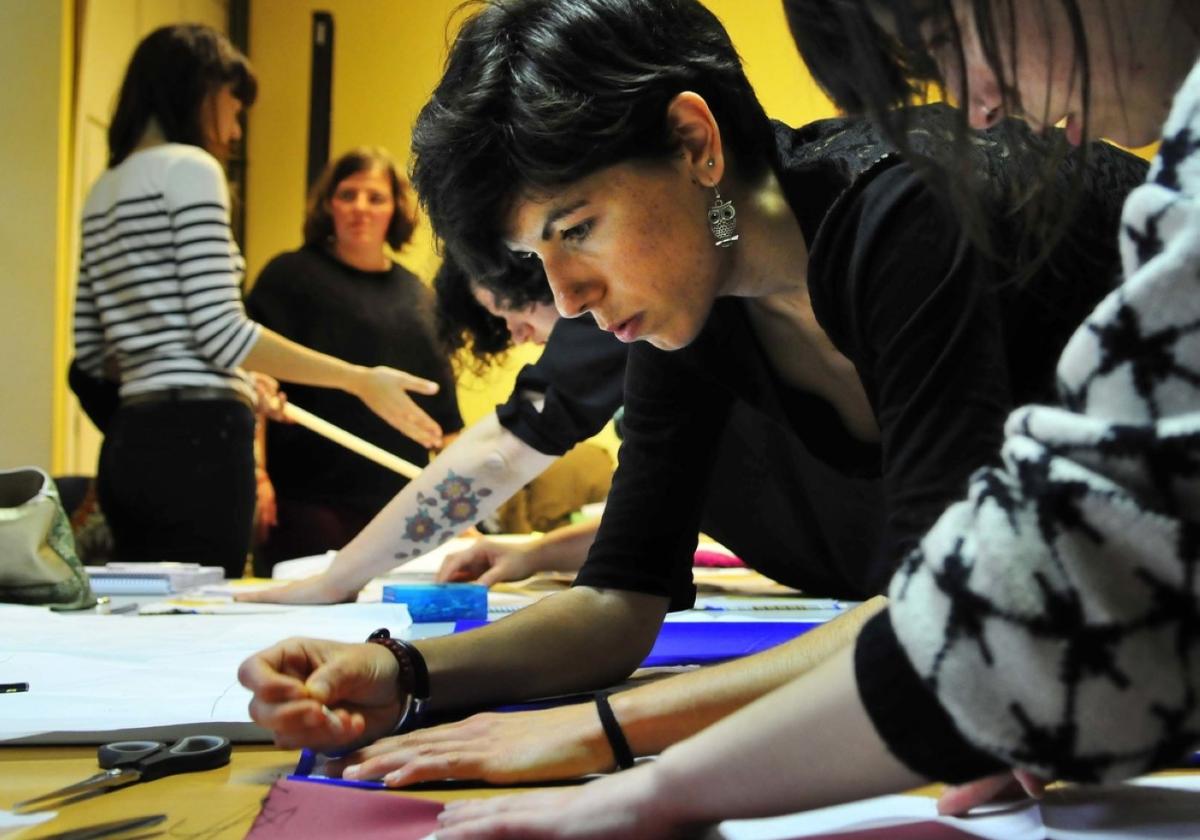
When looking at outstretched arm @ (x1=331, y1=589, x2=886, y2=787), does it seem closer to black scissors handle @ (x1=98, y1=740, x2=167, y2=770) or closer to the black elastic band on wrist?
the black elastic band on wrist

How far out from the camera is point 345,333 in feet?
10.6

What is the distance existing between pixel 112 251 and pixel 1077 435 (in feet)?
6.98

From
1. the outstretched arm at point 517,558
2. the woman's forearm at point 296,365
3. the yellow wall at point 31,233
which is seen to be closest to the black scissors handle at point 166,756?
the outstretched arm at point 517,558

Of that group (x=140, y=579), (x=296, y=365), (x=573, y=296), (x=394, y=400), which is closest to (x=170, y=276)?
(x=296, y=365)

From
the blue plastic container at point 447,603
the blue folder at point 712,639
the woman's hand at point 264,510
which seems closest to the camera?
the blue folder at point 712,639

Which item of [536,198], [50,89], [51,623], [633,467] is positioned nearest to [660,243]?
[536,198]

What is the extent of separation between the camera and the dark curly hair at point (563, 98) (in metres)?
1.09

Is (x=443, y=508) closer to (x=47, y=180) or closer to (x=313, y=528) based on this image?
(x=313, y=528)

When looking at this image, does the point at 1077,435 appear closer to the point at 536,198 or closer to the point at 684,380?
the point at 536,198

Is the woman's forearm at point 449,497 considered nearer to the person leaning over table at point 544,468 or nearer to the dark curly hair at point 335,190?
the person leaning over table at point 544,468

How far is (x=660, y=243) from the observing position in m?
1.14

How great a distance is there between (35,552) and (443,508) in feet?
1.83

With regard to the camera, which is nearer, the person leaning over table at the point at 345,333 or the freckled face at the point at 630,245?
the freckled face at the point at 630,245

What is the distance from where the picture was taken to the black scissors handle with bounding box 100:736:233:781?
810mm
